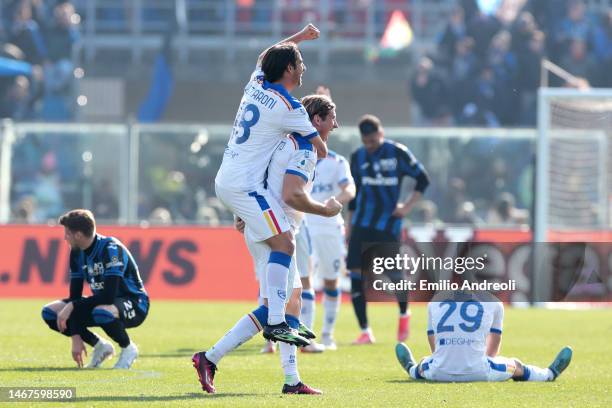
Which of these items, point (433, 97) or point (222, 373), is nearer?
point (222, 373)

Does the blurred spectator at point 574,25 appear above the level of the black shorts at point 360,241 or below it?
above

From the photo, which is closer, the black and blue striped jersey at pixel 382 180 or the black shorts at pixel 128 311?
the black shorts at pixel 128 311

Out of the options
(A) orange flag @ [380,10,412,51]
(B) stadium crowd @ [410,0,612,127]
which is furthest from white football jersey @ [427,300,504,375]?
(A) orange flag @ [380,10,412,51]

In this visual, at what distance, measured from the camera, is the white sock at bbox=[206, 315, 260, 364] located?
866 centimetres

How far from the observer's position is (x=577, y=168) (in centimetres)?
2200

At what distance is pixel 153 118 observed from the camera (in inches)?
1231

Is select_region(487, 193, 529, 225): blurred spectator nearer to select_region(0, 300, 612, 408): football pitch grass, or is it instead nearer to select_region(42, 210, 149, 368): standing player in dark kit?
select_region(0, 300, 612, 408): football pitch grass

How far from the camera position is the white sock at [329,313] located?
44.2 ft

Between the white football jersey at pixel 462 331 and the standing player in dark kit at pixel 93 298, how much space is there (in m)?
2.54

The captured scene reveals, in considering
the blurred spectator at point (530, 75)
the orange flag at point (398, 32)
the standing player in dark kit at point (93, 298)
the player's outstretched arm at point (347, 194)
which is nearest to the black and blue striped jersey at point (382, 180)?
the player's outstretched arm at point (347, 194)

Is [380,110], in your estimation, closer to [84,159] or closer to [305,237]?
[84,159]

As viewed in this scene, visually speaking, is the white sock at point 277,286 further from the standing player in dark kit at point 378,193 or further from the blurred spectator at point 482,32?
the blurred spectator at point 482,32

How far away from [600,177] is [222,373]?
13.2 m

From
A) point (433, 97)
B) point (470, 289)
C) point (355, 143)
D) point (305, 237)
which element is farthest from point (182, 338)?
point (433, 97)
